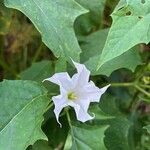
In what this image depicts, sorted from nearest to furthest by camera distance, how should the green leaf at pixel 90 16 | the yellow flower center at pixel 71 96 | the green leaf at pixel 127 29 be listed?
A: the green leaf at pixel 127 29 → the yellow flower center at pixel 71 96 → the green leaf at pixel 90 16

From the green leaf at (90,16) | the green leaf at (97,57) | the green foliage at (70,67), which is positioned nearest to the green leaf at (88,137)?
the green foliage at (70,67)

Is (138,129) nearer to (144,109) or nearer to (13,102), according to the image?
(144,109)

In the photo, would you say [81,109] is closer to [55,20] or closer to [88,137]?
[88,137]

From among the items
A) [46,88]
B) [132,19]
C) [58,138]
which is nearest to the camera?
[132,19]

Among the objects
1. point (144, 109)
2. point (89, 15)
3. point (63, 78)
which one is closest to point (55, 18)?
point (63, 78)

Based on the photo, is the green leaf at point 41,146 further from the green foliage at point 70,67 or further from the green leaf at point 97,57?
the green leaf at point 97,57

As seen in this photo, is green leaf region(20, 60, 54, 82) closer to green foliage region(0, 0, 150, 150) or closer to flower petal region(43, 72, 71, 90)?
green foliage region(0, 0, 150, 150)
